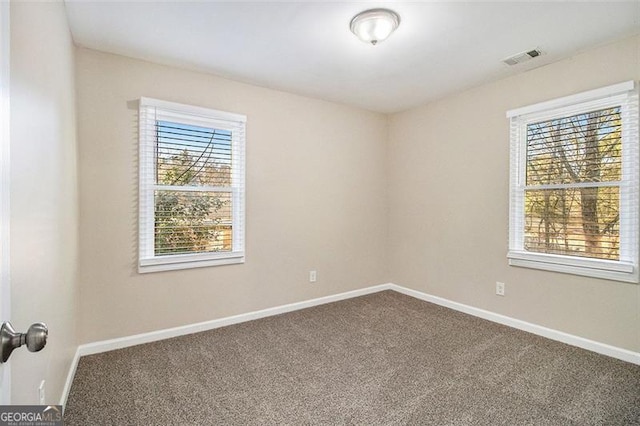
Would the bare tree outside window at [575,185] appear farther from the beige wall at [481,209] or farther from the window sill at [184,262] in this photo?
the window sill at [184,262]

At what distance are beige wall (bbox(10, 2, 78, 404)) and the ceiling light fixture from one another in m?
1.75

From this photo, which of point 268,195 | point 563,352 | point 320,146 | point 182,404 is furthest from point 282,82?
point 563,352

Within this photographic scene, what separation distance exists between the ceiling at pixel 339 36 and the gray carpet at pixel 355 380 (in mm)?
2496

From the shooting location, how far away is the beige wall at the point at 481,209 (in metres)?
2.59

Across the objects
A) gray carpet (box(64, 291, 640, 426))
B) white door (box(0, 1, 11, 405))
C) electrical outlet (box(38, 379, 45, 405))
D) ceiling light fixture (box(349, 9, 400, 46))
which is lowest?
gray carpet (box(64, 291, 640, 426))

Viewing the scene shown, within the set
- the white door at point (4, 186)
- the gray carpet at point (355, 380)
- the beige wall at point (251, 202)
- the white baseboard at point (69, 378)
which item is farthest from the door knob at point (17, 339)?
the beige wall at point (251, 202)

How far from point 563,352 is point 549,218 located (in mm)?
1170

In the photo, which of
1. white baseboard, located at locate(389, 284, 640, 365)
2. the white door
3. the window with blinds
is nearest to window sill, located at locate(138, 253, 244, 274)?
the window with blinds

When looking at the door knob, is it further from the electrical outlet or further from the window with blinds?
the window with blinds

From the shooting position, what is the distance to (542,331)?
294 cm

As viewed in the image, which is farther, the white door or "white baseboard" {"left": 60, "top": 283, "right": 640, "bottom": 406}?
"white baseboard" {"left": 60, "top": 283, "right": 640, "bottom": 406}

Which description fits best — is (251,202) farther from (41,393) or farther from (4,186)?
(4,186)

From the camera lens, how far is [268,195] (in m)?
3.49

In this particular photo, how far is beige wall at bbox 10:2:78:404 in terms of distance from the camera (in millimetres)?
1104
